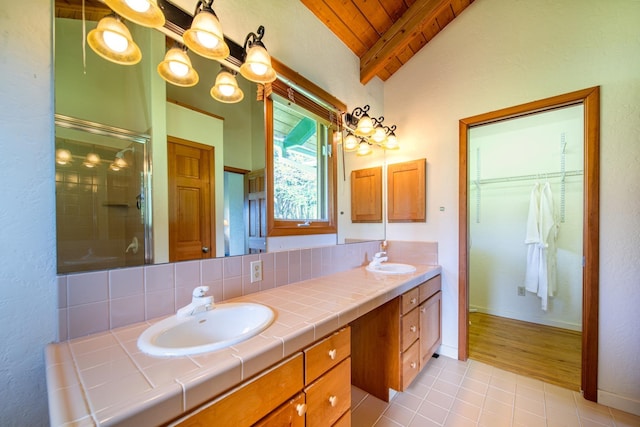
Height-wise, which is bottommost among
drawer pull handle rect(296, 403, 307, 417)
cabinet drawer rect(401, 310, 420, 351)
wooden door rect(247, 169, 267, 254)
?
cabinet drawer rect(401, 310, 420, 351)

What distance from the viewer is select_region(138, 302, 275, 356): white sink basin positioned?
0.71 m

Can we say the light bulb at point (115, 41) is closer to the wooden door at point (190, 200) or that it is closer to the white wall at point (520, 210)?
the wooden door at point (190, 200)

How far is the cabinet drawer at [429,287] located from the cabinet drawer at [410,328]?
15 cm

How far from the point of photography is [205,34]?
990mm

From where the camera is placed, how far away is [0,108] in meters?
0.72

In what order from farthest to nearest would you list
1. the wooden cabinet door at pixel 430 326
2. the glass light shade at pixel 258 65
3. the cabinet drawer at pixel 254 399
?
the wooden cabinet door at pixel 430 326, the glass light shade at pixel 258 65, the cabinet drawer at pixel 254 399

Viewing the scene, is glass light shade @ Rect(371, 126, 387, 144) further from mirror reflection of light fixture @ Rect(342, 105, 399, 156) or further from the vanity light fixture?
the vanity light fixture

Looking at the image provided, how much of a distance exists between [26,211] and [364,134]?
1977 mm

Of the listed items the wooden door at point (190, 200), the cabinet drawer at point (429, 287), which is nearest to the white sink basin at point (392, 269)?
the cabinet drawer at point (429, 287)

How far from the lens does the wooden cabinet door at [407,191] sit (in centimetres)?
224

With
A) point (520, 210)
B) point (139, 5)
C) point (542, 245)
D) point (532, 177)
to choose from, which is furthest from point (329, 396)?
point (532, 177)

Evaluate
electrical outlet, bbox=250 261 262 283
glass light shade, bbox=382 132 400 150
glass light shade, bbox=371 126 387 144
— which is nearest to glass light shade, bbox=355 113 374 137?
glass light shade, bbox=371 126 387 144

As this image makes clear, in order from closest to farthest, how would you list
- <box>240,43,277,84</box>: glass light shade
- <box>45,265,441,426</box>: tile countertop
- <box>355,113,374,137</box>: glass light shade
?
1. <box>45,265,441,426</box>: tile countertop
2. <box>240,43,277,84</box>: glass light shade
3. <box>355,113,374,137</box>: glass light shade

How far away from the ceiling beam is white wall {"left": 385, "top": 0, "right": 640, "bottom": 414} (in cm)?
39
